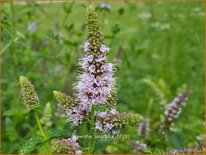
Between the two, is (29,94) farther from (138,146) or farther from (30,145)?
(138,146)

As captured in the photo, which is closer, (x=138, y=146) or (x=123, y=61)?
(x=138, y=146)

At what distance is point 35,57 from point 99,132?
209cm

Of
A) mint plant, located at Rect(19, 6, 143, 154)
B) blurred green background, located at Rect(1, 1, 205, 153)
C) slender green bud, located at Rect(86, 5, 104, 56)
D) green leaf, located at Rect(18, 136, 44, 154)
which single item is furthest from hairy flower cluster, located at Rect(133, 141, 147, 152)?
slender green bud, located at Rect(86, 5, 104, 56)

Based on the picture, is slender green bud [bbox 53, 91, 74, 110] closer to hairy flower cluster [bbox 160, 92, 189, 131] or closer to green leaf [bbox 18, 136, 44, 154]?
green leaf [bbox 18, 136, 44, 154]

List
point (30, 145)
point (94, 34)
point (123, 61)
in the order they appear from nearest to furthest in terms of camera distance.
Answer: point (94, 34) < point (30, 145) < point (123, 61)

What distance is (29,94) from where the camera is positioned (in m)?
2.08

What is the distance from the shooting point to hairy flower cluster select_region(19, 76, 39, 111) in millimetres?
2072

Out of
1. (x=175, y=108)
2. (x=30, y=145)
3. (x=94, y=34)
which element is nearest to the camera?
(x=94, y=34)

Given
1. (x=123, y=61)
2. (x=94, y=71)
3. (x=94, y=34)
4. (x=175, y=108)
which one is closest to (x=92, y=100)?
(x=94, y=71)

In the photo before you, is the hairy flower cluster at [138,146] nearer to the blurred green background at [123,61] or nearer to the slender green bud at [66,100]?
the blurred green background at [123,61]

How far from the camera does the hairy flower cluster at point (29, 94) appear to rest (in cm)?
207

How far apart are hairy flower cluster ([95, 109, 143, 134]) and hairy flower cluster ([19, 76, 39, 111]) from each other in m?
0.25

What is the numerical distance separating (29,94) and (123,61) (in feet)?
10.9

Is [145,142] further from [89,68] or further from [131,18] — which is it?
[131,18]
